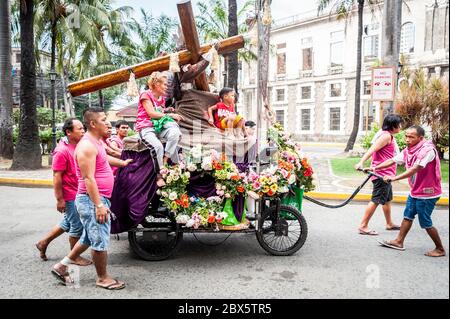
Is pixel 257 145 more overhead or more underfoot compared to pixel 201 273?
more overhead

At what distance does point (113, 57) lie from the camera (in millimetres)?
28828

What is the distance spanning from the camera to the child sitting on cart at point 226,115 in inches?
194

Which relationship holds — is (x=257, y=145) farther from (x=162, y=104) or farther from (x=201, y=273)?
(x=201, y=273)

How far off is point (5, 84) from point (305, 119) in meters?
27.1

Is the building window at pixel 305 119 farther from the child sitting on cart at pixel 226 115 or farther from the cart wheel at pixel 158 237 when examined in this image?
the cart wheel at pixel 158 237

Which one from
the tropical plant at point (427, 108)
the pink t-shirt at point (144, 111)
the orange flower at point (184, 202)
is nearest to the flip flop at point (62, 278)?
the orange flower at point (184, 202)

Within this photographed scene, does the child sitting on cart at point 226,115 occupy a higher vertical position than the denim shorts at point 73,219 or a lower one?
higher

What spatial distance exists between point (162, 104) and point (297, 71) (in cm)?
3208

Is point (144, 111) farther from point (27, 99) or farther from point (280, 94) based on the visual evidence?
point (280, 94)

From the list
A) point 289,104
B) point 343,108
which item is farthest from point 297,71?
point 343,108

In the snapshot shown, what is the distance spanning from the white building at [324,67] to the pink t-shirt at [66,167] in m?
26.3

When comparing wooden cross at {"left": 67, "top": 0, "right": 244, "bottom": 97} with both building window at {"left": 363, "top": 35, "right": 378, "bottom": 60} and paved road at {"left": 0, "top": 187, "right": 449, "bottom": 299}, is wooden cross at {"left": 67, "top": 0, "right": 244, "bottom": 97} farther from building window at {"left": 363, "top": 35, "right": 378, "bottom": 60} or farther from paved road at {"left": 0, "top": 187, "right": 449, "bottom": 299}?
building window at {"left": 363, "top": 35, "right": 378, "bottom": 60}

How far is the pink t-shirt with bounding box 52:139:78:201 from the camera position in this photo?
4387 mm

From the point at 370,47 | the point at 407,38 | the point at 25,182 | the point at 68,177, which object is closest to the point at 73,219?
the point at 68,177
